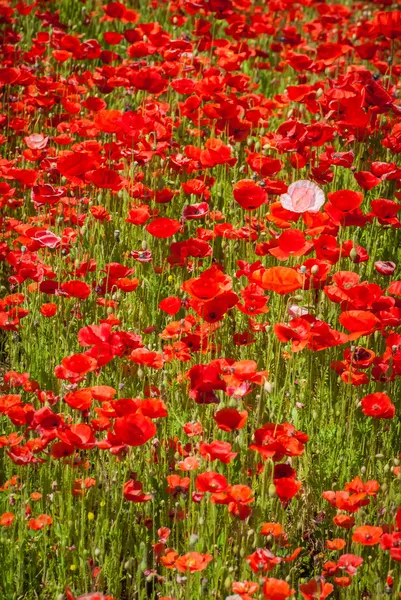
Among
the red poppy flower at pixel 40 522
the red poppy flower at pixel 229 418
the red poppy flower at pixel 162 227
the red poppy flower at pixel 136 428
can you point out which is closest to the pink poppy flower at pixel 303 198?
the red poppy flower at pixel 162 227

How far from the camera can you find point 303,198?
3.21 metres

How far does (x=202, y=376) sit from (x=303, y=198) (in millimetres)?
1069

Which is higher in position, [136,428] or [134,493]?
[136,428]

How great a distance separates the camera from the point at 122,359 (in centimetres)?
296

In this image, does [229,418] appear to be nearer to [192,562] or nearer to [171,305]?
[192,562]

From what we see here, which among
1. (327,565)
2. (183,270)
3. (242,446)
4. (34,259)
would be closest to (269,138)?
(183,270)

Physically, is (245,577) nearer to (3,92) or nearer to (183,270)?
(183,270)

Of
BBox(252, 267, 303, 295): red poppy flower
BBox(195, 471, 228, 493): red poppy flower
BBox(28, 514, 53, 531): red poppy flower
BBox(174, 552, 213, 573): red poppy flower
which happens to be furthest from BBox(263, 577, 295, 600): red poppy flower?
BBox(252, 267, 303, 295): red poppy flower

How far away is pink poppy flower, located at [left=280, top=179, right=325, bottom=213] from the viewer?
10.4 ft

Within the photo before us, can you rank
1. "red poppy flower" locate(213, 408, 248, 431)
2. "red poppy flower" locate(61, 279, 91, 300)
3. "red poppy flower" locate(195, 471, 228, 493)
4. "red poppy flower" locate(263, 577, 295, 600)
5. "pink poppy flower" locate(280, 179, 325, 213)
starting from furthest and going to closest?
"pink poppy flower" locate(280, 179, 325, 213), "red poppy flower" locate(61, 279, 91, 300), "red poppy flower" locate(213, 408, 248, 431), "red poppy flower" locate(195, 471, 228, 493), "red poppy flower" locate(263, 577, 295, 600)

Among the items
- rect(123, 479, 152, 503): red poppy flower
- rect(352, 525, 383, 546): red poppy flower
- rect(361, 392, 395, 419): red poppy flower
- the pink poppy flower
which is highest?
the pink poppy flower

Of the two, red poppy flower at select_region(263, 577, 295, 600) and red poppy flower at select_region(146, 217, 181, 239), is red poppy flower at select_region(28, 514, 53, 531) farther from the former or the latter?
red poppy flower at select_region(146, 217, 181, 239)

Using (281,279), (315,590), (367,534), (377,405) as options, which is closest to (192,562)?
(315,590)

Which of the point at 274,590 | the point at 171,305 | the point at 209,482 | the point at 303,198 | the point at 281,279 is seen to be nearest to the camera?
the point at 274,590
